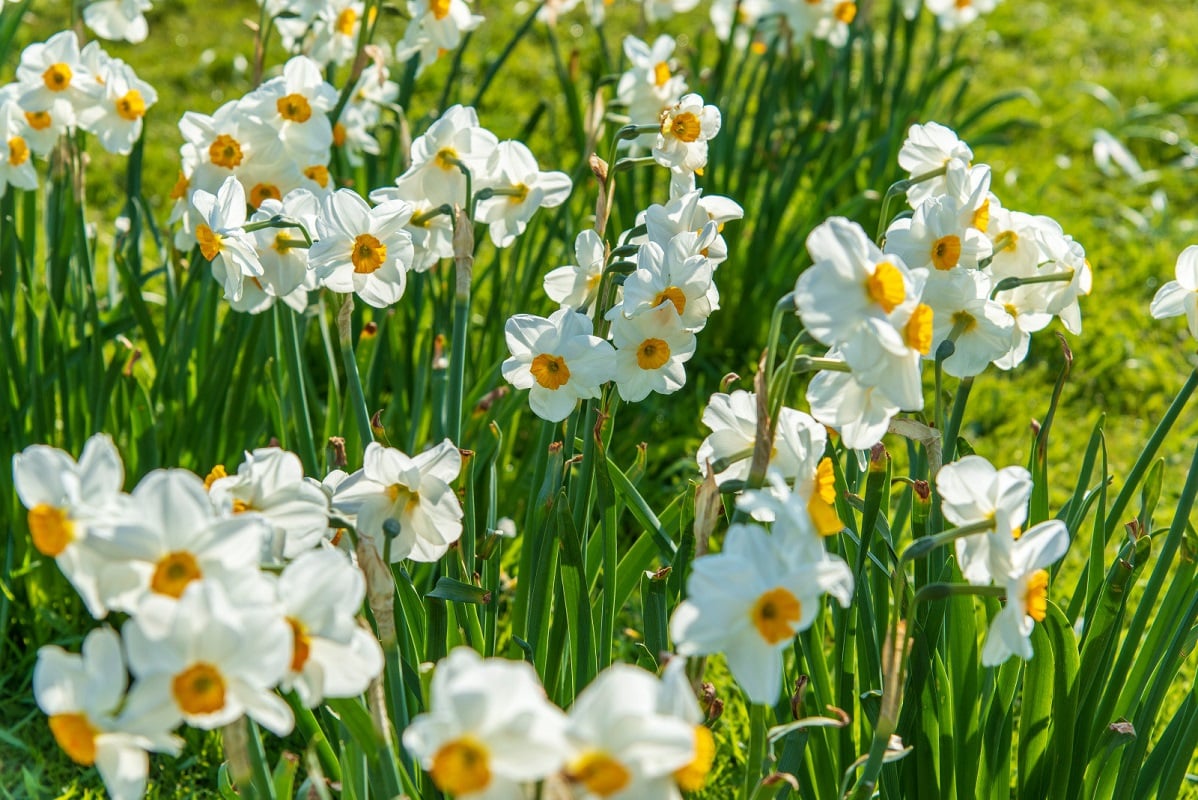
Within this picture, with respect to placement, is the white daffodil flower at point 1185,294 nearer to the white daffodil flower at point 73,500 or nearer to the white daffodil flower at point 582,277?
the white daffodil flower at point 582,277

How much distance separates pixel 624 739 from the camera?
85 centimetres

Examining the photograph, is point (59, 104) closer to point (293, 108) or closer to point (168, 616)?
point (293, 108)

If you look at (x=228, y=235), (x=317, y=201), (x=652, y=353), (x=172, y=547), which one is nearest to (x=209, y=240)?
(x=228, y=235)

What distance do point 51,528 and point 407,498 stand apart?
452 mm

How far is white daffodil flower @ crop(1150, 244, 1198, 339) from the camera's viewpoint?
152 cm

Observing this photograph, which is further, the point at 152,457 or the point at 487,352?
the point at 487,352

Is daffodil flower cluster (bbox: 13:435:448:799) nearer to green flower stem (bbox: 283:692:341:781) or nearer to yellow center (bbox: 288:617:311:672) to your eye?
yellow center (bbox: 288:617:311:672)

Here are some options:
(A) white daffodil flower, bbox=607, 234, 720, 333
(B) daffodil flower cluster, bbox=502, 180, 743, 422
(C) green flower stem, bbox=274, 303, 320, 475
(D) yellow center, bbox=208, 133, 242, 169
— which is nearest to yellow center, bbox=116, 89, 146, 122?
(D) yellow center, bbox=208, 133, 242, 169

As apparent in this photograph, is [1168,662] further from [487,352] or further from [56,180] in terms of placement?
[56,180]

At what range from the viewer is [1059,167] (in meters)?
4.62

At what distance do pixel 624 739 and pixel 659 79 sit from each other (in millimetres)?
1913

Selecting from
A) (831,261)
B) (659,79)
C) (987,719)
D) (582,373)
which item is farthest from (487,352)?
(831,261)

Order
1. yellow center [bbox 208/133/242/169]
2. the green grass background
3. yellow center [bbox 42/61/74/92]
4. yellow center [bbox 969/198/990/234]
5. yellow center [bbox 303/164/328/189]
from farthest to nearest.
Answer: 1. the green grass background
2. yellow center [bbox 42/61/74/92]
3. yellow center [bbox 303/164/328/189]
4. yellow center [bbox 208/133/242/169]
5. yellow center [bbox 969/198/990/234]

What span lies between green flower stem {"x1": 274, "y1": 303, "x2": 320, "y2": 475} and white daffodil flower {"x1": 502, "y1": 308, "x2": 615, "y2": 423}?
20.0 inches
